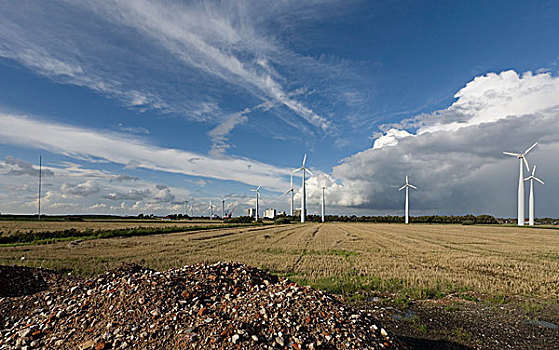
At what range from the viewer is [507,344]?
858cm

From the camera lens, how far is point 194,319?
6449 millimetres

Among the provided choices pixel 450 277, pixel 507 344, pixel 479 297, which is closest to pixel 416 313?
pixel 507 344

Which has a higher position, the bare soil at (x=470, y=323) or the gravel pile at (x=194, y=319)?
the gravel pile at (x=194, y=319)

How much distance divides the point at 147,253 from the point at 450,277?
21627mm

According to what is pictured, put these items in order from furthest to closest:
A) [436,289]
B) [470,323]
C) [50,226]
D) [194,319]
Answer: [50,226]
[436,289]
[470,323]
[194,319]

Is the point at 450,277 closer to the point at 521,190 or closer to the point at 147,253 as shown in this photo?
the point at 147,253

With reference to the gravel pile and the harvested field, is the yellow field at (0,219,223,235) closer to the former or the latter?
the harvested field

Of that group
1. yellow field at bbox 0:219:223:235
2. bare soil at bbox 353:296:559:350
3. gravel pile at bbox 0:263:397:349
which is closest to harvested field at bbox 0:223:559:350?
bare soil at bbox 353:296:559:350

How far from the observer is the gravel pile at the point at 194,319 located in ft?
19.4

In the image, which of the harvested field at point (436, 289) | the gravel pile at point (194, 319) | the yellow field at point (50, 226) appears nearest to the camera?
the gravel pile at point (194, 319)

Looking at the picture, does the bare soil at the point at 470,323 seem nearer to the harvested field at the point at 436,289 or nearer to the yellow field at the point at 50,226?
the harvested field at the point at 436,289

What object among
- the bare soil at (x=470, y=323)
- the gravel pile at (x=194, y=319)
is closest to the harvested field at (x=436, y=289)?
the bare soil at (x=470, y=323)

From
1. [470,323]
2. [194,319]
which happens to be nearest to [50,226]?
[194,319]

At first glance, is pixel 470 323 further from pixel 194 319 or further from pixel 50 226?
pixel 50 226
